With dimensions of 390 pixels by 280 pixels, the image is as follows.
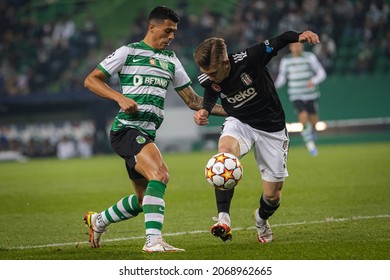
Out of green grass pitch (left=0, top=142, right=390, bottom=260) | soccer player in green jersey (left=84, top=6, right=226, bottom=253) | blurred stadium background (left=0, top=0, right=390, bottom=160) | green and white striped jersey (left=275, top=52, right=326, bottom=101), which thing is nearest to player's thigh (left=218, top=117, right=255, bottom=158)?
soccer player in green jersey (left=84, top=6, right=226, bottom=253)

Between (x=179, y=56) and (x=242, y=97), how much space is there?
63.9ft

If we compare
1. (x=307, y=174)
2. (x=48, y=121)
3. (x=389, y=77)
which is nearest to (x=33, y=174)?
(x=307, y=174)

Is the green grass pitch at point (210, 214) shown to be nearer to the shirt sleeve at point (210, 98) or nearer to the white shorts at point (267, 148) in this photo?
the white shorts at point (267, 148)

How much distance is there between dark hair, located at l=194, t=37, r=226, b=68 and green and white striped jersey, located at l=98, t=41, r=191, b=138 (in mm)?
410

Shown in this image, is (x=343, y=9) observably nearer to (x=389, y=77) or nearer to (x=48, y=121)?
(x=389, y=77)

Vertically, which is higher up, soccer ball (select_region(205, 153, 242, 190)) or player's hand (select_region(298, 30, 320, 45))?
player's hand (select_region(298, 30, 320, 45))

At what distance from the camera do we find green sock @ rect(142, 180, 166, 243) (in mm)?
7152

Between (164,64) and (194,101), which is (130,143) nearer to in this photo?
(164,64)

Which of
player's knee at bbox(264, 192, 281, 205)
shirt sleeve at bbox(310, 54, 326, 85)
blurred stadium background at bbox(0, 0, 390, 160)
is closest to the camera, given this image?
player's knee at bbox(264, 192, 281, 205)

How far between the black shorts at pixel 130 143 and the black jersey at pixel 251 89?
77 centimetres

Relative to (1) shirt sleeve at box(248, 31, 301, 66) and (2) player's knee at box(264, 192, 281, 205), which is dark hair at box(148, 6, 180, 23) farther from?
(2) player's knee at box(264, 192, 281, 205)

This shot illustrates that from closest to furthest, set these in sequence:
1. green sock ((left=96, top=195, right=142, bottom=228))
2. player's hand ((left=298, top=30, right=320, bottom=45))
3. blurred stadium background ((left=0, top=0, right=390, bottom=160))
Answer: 1. player's hand ((left=298, top=30, right=320, bottom=45))
2. green sock ((left=96, top=195, right=142, bottom=228))
3. blurred stadium background ((left=0, top=0, right=390, bottom=160))

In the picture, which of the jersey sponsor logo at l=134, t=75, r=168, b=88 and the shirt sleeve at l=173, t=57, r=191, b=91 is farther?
the shirt sleeve at l=173, t=57, r=191, b=91

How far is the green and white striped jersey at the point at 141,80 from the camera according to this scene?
771cm
